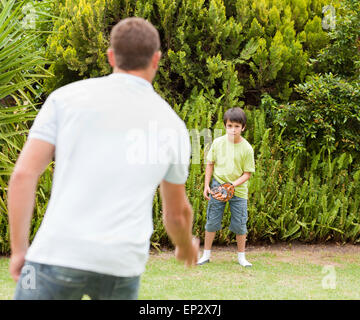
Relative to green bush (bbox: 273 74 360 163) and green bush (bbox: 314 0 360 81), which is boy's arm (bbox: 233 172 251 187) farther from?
green bush (bbox: 314 0 360 81)

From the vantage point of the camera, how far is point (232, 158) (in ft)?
19.8

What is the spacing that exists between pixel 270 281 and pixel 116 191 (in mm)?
4059

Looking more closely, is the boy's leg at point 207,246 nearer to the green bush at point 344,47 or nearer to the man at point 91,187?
the green bush at point 344,47

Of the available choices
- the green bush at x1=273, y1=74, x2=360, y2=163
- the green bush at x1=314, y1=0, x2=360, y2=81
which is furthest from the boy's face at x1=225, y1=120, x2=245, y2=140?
the green bush at x1=314, y1=0, x2=360, y2=81

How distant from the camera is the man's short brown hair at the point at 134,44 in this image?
1927mm

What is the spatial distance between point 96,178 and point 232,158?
4307 mm

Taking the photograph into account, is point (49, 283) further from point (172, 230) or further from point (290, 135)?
point (290, 135)

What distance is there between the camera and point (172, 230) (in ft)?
7.22

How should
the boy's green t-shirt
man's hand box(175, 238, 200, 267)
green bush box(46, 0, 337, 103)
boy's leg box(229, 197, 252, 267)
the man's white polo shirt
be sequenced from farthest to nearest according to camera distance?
green bush box(46, 0, 337, 103) → boy's leg box(229, 197, 252, 267) → the boy's green t-shirt → man's hand box(175, 238, 200, 267) → the man's white polo shirt

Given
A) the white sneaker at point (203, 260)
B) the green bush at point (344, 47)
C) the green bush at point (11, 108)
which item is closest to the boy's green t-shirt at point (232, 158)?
the white sneaker at point (203, 260)

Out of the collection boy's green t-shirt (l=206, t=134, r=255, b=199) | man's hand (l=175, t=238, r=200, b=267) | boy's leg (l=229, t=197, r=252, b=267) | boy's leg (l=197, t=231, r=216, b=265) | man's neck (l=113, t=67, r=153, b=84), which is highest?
man's neck (l=113, t=67, r=153, b=84)

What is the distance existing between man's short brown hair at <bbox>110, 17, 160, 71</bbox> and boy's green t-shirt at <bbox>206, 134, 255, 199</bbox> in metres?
4.10

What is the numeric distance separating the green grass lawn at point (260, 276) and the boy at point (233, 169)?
0.37 m

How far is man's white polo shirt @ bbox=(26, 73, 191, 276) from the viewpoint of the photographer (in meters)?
1.79
